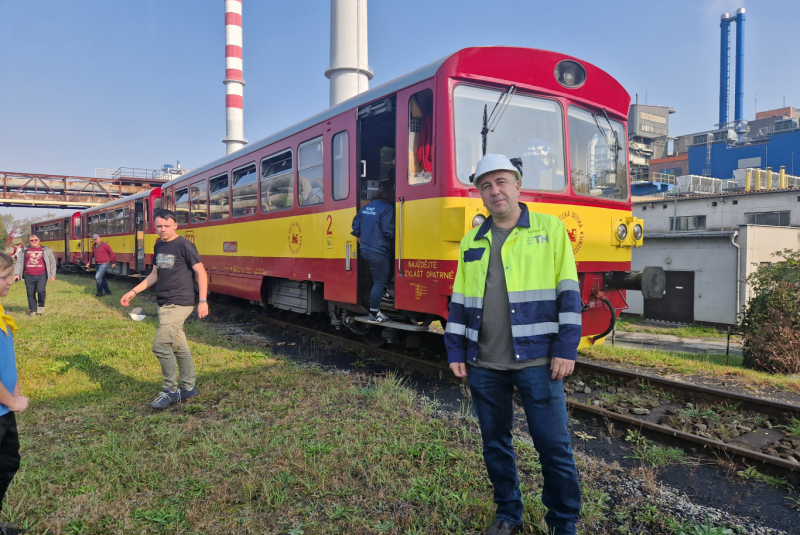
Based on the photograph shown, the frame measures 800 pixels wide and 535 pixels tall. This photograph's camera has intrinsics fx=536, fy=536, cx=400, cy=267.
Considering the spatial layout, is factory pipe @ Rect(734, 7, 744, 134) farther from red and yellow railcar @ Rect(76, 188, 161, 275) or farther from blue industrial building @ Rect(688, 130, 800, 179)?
red and yellow railcar @ Rect(76, 188, 161, 275)

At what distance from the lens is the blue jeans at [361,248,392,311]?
6.25 m

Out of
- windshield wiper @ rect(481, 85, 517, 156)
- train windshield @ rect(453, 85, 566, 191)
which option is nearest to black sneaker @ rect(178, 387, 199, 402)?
train windshield @ rect(453, 85, 566, 191)

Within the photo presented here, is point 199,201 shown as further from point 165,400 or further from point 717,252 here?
point 717,252

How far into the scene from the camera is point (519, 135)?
5652 millimetres

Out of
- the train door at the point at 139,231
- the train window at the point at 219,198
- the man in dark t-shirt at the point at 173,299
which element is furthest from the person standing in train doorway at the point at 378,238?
the train door at the point at 139,231

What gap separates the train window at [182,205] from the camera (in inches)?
496

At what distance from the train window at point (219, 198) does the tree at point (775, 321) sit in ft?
30.4

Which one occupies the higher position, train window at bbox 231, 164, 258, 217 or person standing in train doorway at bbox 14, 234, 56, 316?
train window at bbox 231, 164, 258, 217

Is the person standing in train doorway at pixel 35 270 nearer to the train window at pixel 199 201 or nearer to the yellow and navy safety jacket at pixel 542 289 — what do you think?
the train window at pixel 199 201

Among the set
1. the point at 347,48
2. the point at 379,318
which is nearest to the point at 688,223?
the point at 347,48

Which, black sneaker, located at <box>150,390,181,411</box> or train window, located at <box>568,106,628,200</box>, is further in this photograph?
train window, located at <box>568,106,628,200</box>

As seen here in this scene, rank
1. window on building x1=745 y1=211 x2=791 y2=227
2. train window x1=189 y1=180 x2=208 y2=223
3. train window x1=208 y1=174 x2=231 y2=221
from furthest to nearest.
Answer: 1. window on building x1=745 y1=211 x2=791 y2=227
2. train window x1=189 y1=180 x2=208 y2=223
3. train window x1=208 y1=174 x2=231 y2=221

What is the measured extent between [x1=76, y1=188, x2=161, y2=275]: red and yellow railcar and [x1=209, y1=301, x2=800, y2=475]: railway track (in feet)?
39.3

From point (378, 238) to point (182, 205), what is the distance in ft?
27.4
